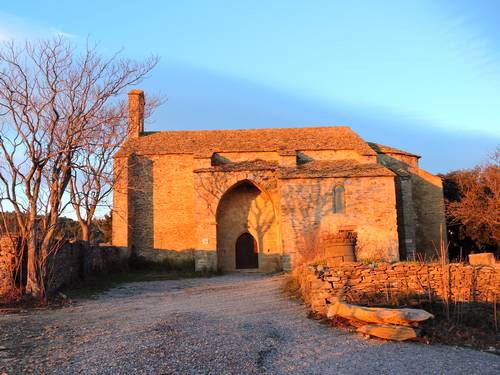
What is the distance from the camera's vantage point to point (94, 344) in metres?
6.72

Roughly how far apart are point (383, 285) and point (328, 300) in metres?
1.22

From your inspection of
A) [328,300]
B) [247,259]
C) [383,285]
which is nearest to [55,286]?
[328,300]

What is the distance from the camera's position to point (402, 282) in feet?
29.9

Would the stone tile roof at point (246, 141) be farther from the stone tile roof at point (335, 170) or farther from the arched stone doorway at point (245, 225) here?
the arched stone doorway at point (245, 225)

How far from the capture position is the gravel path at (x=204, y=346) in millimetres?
5617

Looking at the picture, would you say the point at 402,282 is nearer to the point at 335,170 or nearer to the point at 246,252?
the point at 335,170

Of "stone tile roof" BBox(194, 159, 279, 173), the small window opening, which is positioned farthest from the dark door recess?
the small window opening

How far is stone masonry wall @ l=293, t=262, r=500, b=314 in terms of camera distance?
8.89m

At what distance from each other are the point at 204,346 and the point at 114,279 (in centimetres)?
1198

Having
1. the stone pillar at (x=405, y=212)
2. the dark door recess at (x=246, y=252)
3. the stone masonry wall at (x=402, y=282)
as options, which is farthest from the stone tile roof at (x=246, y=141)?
the stone masonry wall at (x=402, y=282)

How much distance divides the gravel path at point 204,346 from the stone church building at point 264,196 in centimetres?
1084

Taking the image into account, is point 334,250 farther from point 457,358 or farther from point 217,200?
point 217,200

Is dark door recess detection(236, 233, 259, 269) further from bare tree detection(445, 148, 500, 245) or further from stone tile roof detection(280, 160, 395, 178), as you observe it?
bare tree detection(445, 148, 500, 245)

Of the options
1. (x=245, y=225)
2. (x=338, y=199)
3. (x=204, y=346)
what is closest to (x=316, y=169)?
(x=338, y=199)
